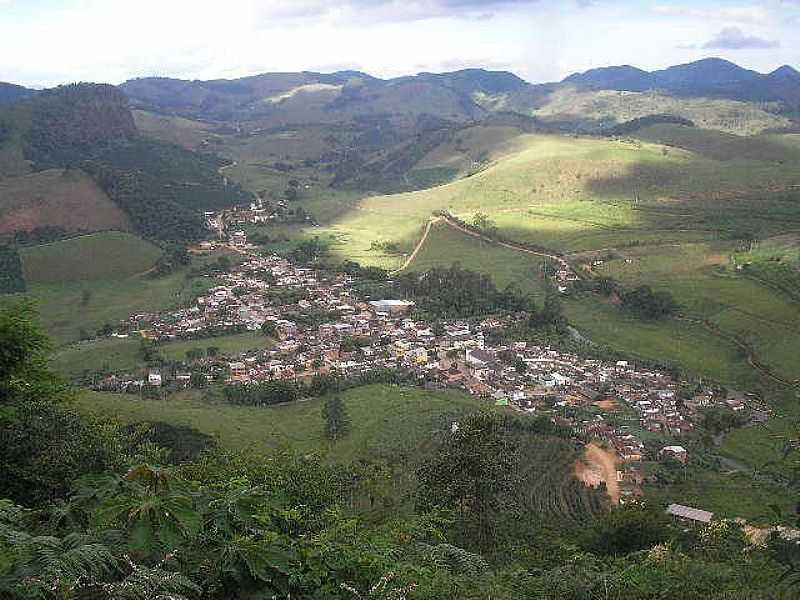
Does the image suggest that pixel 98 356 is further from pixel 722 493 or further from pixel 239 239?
pixel 239 239

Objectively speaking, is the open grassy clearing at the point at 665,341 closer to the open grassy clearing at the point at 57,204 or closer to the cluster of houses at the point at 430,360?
the cluster of houses at the point at 430,360

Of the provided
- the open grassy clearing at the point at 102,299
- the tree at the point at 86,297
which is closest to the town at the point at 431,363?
the open grassy clearing at the point at 102,299

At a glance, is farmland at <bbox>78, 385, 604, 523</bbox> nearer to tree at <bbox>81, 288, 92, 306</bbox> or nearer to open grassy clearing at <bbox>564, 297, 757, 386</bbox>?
open grassy clearing at <bbox>564, 297, 757, 386</bbox>

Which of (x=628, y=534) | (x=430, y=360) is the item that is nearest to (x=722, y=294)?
(x=430, y=360)

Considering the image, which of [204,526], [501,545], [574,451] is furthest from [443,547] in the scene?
[574,451]

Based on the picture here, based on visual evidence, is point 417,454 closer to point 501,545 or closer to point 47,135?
point 501,545

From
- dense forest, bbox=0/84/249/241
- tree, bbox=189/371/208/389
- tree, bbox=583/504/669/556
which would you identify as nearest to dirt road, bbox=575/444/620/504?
tree, bbox=583/504/669/556
